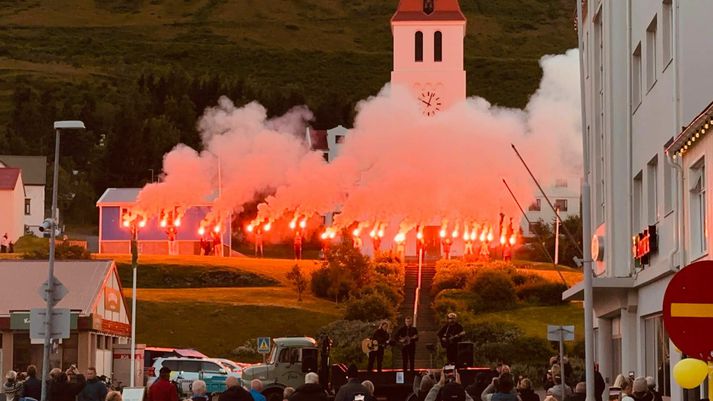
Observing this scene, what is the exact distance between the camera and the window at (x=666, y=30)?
29.5 m

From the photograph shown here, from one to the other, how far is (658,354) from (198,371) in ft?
82.7

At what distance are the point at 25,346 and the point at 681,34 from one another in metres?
31.2

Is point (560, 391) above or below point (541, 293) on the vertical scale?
below

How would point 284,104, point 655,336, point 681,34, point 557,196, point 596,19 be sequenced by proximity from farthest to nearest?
point 284,104, point 557,196, point 596,19, point 655,336, point 681,34

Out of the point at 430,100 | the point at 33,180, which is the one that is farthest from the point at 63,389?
the point at 33,180

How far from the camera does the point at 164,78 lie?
595 ft

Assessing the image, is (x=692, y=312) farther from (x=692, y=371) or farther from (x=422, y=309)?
(x=422, y=309)

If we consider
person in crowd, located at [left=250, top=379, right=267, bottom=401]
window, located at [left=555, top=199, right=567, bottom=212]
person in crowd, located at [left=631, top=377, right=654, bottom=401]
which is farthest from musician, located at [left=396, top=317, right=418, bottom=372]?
window, located at [left=555, top=199, right=567, bottom=212]

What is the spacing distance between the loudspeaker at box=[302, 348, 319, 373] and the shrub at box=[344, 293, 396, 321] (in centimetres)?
3491

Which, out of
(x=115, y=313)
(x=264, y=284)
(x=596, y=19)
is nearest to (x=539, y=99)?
(x=264, y=284)

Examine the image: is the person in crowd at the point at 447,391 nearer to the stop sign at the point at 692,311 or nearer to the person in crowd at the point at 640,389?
the person in crowd at the point at 640,389

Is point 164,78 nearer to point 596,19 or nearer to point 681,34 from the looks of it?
point 596,19

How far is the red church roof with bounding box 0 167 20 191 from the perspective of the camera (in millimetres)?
123875

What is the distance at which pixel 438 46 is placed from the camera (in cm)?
12081
